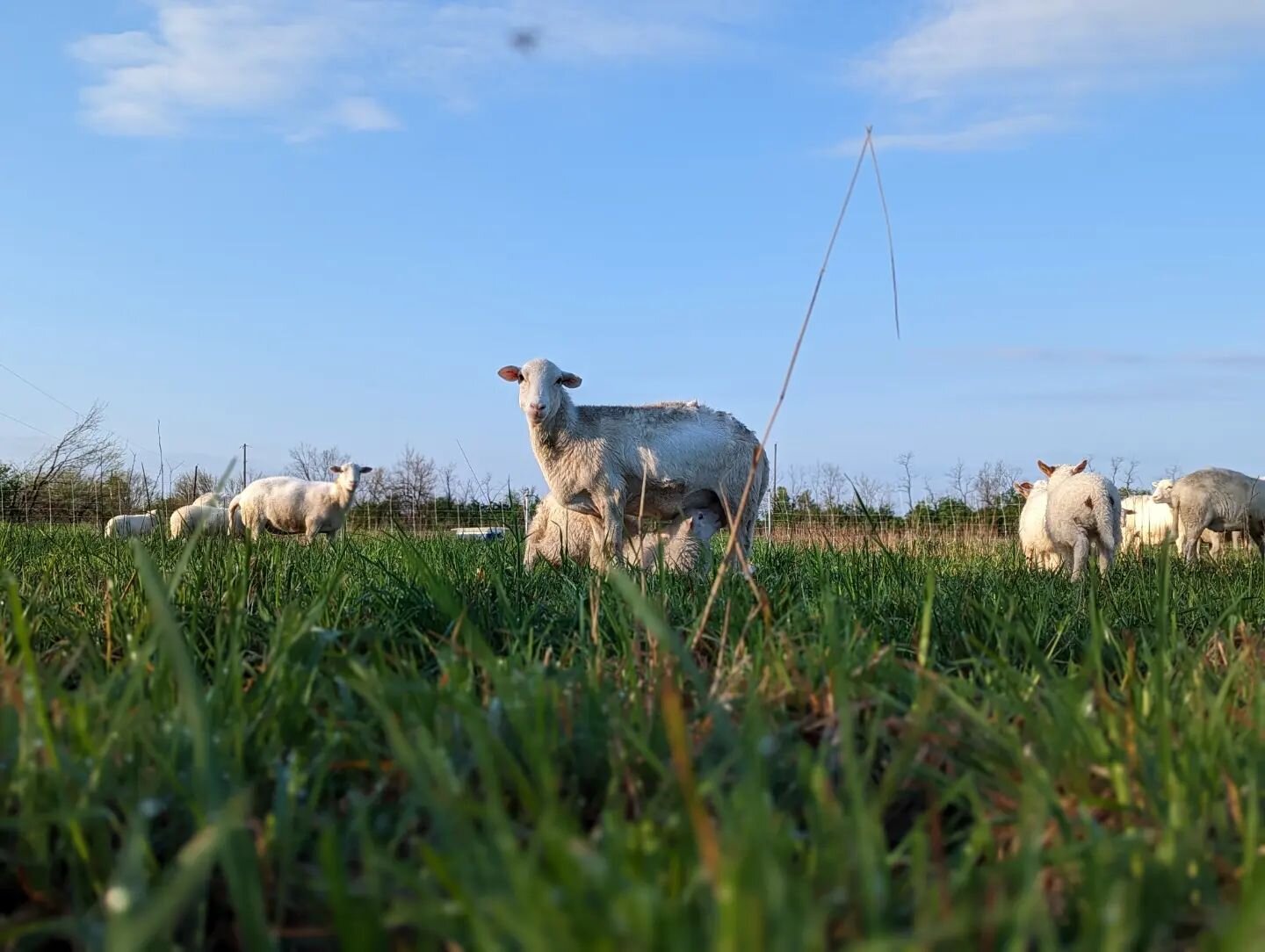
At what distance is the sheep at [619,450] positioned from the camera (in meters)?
10.5

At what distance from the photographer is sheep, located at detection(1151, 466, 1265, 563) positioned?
61.4ft

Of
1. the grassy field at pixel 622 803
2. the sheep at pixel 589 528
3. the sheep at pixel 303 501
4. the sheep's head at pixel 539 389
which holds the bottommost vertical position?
the grassy field at pixel 622 803

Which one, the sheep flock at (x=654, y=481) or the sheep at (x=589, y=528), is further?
the sheep at (x=589, y=528)

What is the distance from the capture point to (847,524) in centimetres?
2103

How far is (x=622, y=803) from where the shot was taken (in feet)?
5.40

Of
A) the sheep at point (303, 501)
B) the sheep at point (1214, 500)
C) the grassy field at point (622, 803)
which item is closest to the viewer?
the grassy field at point (622, 803)

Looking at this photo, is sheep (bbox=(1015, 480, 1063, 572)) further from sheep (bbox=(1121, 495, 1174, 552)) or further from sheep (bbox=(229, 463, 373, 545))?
sheep (bbox=(229, 463, 373, 545))

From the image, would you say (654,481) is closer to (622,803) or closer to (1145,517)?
(622,803)

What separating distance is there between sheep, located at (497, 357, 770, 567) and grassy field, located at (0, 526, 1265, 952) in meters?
7.63

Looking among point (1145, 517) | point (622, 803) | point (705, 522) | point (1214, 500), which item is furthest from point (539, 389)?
point (1145, 517)

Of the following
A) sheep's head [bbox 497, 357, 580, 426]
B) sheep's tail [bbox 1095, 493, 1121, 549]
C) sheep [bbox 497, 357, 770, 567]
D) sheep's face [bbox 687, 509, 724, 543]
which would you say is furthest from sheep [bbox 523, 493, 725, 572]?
sheep's tail [bbox 1095, 493, 1121, 549]

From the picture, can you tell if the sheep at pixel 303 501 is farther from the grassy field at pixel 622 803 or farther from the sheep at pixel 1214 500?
the grassy field at pixel 622 803

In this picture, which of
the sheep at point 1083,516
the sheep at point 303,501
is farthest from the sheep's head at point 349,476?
the sheep at point 1083,516

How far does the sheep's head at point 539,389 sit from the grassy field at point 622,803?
7.47 meters
